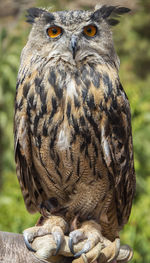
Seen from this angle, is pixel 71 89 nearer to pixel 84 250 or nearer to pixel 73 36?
pixel 73 36

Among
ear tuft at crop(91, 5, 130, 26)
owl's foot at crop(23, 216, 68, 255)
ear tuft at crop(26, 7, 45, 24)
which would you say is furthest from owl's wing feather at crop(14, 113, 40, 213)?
ear tuft at crop(91, 5, 130, 26)

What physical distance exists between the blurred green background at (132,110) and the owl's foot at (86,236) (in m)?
1.22

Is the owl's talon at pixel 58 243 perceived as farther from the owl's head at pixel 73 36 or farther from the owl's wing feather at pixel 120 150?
the owl's head at pixel 73 36

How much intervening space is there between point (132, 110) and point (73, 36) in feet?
6.13

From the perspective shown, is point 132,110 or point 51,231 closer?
point 51,231

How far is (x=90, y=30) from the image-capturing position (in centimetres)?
234

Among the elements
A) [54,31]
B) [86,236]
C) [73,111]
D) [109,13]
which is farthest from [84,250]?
[109,13]

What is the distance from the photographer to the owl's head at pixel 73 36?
2.27 m

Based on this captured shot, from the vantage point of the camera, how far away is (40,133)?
2340 millimetres

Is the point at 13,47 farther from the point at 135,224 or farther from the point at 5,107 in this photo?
the point at 135,224

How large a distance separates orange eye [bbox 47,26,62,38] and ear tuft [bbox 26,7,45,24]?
0.15 m

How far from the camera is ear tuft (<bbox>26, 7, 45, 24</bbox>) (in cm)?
241

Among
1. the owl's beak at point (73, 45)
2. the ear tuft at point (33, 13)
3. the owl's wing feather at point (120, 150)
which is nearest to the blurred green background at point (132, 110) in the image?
the ear tuft at point (33, 13)

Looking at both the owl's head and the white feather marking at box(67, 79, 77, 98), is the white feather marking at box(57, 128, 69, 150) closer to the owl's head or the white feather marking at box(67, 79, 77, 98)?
the white feather marking at box(67, 79, 77, 98)
